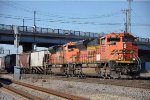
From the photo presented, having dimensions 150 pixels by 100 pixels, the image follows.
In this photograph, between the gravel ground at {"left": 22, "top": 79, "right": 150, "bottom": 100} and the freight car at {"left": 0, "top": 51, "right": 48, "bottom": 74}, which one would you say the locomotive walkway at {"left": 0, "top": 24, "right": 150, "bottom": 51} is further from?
the gravel ground at {"left": 22, "top": 79, "right": 150, "bottom": 100}

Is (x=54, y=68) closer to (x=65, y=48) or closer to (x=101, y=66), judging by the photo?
(x=65, y=48)

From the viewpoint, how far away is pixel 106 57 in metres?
20.5

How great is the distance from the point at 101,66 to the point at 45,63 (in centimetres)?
1215

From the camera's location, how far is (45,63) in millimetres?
31781

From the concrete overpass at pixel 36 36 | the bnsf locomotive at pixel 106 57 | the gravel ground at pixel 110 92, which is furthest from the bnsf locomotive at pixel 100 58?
the concrete overpass at pixel 36 36

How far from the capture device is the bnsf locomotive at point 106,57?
63.9ft

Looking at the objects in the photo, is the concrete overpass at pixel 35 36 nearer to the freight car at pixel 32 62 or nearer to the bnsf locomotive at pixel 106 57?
the freight car at pixel 32 62

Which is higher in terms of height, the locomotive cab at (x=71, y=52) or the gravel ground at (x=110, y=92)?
the locomotive cab at (x=71, y=52)

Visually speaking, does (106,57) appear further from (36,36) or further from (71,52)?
(36,36)

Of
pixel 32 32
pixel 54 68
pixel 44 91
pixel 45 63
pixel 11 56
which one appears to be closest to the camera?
pixel 44 91

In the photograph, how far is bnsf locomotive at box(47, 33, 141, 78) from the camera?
63.9 feet

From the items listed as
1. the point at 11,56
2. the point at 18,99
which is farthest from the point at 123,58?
the point at 11,56

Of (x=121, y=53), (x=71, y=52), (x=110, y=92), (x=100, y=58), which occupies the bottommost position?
(x=110, y=92)

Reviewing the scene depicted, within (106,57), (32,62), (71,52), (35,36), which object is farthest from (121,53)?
(35,36)
